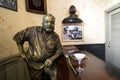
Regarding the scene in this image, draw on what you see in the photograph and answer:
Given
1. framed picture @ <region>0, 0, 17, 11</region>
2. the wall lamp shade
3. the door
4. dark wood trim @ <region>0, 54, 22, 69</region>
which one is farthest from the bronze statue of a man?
the door

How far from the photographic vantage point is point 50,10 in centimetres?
307

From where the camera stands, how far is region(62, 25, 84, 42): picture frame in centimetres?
332

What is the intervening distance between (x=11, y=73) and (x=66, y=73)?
0.50 meters

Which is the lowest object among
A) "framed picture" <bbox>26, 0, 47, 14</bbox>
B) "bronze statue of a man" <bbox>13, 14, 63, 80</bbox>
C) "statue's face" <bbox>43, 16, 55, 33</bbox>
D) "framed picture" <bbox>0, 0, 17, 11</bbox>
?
"bronze statue of a man" <bbox>13, 14, 63, 80</bbox>

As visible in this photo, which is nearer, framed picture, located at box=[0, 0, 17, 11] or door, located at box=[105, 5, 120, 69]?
framed picture, located at box=[0, 0, 17, 11]

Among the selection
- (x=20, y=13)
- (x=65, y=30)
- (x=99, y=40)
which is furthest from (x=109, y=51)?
(x=20, y=13)

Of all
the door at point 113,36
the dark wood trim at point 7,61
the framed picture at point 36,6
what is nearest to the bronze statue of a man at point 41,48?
the dark wood trim at point 7,61

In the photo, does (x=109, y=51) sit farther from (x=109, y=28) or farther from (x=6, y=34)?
(x=6, y=34)

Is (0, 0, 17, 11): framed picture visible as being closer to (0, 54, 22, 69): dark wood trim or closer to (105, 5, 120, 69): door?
(0, 54, 22, 69): dark wood trim

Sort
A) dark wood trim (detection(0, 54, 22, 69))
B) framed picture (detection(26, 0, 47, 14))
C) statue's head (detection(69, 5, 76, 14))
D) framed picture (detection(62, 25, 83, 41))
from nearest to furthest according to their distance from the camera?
dark wood trim (detection(0, 54, 22, 69)) < framed picture (detection(26, 0, 47, 14)) < statue's head (detection(69, 5, 76, 14)) < framed picture (detection(62, 25, 83, 41))

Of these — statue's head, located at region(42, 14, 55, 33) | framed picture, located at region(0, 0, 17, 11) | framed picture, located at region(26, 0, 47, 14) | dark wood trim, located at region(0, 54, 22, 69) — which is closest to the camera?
statue's head, located at region(42, 14, 55, 33)

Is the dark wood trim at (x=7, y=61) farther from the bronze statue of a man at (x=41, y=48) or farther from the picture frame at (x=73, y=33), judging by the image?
the picture frame at (x=73, y=33)

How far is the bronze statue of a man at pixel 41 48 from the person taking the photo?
1.08m

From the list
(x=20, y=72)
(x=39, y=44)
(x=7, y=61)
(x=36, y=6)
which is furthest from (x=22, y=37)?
(x=36, y=6)
